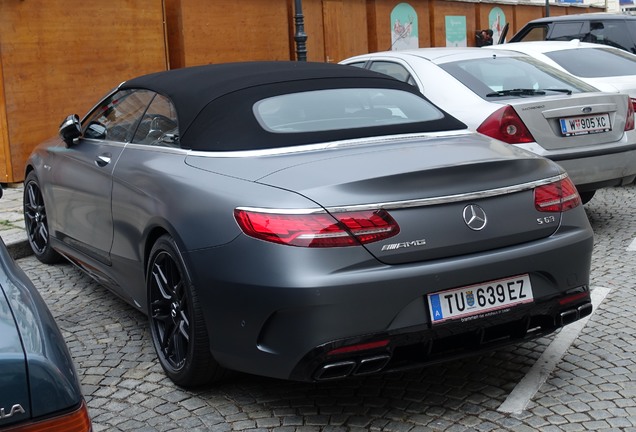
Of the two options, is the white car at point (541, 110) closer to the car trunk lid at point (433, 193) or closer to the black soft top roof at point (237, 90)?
the black soft top roof at point (237, 90)

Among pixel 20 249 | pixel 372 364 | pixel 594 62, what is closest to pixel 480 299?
pixel 372 364

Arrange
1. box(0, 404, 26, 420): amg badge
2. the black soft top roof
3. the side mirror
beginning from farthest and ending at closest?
the side mirror → the black soft top roof → box(0, 404, 26, 420): amg badge

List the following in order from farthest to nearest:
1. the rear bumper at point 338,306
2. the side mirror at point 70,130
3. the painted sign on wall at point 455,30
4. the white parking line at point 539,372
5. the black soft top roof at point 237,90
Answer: the painted sign on wall at point 455,30, the side mirror at point 70,130, the black soft top roof at point 237,90, the white parking line at point 539,372, the rear bumper at point 338,306

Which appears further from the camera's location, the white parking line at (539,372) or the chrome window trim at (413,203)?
the white parking line at (539,372)

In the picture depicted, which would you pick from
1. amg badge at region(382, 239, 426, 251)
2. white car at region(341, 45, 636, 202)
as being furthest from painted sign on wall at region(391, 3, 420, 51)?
amg badge at region(382, 239, 426, 251)

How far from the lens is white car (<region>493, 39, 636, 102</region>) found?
9.34m

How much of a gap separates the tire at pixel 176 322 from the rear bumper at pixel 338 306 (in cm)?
11

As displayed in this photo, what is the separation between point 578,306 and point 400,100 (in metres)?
1.53

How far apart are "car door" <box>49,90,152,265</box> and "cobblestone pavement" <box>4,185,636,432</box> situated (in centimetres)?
65

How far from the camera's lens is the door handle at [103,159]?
5.30 metres

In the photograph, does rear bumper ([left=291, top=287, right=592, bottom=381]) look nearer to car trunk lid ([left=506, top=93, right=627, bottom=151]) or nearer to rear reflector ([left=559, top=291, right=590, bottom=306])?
rear reflector ([left=559, top=291, right=590, bottom=306])

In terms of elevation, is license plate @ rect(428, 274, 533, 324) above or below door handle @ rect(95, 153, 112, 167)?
below

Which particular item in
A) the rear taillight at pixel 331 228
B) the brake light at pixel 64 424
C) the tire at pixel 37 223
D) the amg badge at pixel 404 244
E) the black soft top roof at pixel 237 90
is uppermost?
the black soft top roof at pixel 237 90

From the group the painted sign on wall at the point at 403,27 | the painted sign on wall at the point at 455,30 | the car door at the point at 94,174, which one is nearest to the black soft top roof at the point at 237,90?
the car door at the point at 94,174
